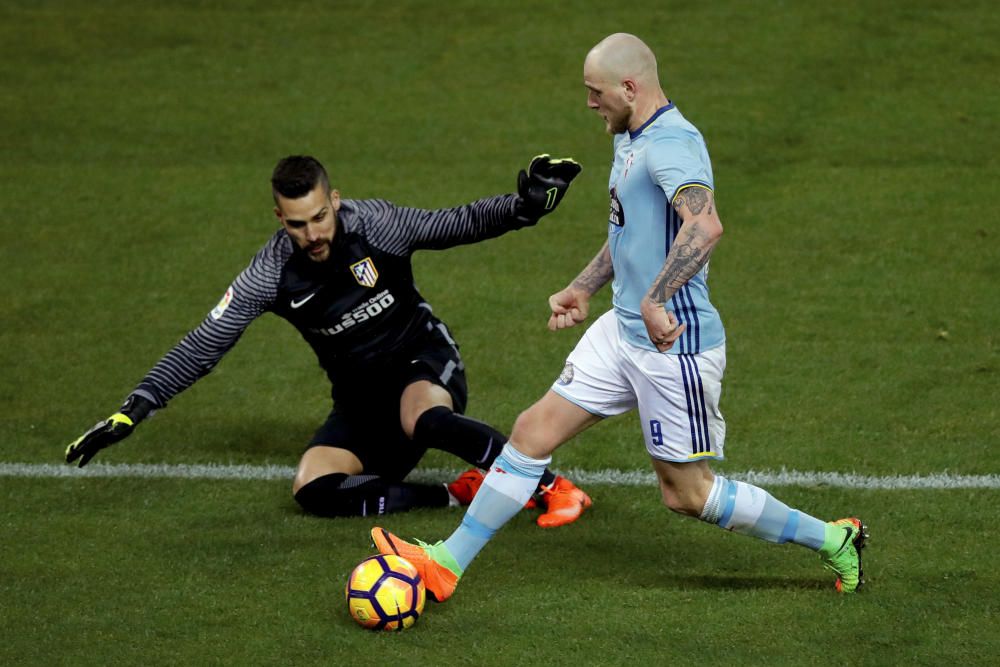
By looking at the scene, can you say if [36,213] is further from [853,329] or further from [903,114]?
[903,114]

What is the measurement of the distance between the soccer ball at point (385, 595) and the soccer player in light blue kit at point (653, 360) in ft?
0.44

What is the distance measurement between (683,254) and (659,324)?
0.83ft

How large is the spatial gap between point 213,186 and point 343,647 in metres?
6.53

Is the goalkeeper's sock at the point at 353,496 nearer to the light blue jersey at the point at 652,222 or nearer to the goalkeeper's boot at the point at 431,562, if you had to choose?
the goalkeeper's boot at the point at 431,562

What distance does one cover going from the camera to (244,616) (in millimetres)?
5262

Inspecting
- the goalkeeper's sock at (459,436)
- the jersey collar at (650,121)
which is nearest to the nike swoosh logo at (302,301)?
the goalkeeper's sock at (459,436)

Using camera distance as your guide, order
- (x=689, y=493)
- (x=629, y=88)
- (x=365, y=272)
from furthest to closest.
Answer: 1. (x=365, y=272)
2. (x=689, y=493)
3. (x=629, y=88)

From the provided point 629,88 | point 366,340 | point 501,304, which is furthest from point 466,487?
point 501,304

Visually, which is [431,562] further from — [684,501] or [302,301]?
[302,301]

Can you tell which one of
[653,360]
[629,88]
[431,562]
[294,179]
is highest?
[629,88]

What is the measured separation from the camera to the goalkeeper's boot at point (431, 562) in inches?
207

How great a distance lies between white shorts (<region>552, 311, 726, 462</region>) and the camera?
506 centimetres

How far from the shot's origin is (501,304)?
9.00 metres

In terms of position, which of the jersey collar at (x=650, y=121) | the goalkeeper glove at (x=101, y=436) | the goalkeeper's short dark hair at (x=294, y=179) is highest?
the jersey collar at (x=650, y=121)
